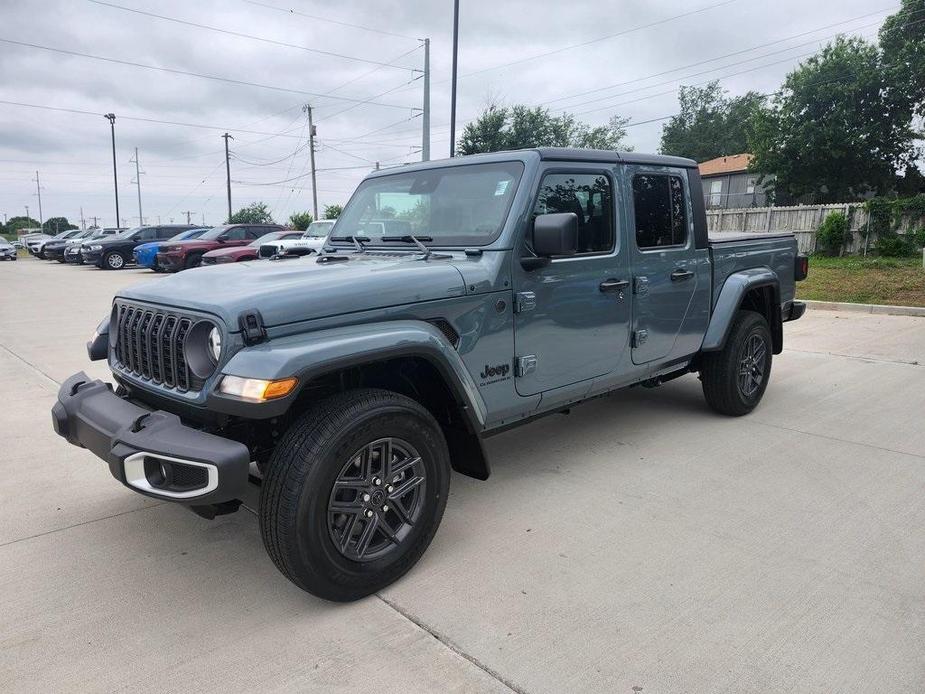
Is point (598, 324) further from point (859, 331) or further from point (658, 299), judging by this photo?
point (859, 331)

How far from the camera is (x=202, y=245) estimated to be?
774 inches

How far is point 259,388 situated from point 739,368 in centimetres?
390

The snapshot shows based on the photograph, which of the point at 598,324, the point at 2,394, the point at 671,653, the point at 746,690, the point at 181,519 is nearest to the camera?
the point at 746,690

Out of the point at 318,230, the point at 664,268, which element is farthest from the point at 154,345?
the point at 318,230

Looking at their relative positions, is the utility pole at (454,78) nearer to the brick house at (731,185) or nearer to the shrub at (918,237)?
the shrub at (918,237)

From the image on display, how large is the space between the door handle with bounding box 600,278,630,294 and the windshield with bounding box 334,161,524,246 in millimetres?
793

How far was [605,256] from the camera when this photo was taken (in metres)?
3.78

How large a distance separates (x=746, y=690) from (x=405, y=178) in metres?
3.11

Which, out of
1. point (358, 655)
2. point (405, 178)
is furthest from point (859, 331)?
point (358, 655)

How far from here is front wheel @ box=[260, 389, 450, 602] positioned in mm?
2432

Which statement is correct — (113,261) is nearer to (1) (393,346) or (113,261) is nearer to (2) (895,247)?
(1) (393,346)

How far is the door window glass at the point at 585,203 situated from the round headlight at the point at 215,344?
5.68ft

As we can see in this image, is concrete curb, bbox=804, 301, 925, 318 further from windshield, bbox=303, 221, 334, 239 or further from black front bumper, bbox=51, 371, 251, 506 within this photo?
windshield, bbox=303, 221, 334, 239

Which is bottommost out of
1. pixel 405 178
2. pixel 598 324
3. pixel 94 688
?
pixel 94 688
